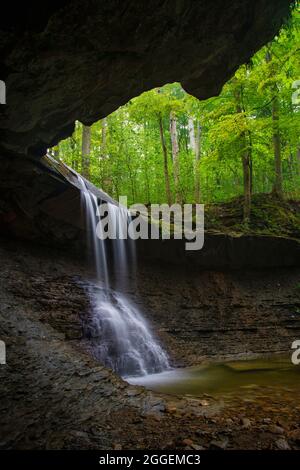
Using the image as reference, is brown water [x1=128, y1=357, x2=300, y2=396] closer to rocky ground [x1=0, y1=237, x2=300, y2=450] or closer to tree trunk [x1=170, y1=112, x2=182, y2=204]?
rocky ground [x1=0, y1=237, x2=300, y2=450]

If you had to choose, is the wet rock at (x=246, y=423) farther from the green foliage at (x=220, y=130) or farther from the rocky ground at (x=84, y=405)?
the green foliage at (x=220, y=130)

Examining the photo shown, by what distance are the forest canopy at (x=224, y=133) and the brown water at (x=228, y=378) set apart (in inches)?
270

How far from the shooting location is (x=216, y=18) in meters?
6.18

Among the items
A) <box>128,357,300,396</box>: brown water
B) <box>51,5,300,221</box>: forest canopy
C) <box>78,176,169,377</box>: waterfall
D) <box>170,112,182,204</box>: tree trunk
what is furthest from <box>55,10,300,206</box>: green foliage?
<box>128,357,300,396</box>: brown water

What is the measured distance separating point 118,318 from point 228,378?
3.17 meters

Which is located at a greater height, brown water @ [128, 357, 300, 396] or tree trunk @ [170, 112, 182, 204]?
tree trunk @ [170, 112, 182, 204]

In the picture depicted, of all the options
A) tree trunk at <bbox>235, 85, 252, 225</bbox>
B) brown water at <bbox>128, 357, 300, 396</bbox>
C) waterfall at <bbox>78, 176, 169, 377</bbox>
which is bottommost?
brown water at <bbox>128, 357, 300, 396</bbox>

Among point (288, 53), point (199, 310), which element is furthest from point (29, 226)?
point (288, 53)

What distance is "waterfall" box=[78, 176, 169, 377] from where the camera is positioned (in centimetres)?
772

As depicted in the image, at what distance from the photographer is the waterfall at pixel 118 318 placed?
304 inches

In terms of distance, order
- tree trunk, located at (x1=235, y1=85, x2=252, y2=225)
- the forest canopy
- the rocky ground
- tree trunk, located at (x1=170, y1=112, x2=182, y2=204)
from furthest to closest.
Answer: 1. tree trunk, located at (x1=170, y1=112, x2=182, y2=204)
2. tree trunk, located at (x1=235, y1=85, x2=252, y2=225)
3. the forest canopy
4. the rocky ground

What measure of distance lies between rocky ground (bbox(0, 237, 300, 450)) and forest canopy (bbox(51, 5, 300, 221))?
7496mm

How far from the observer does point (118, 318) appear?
8.91m
